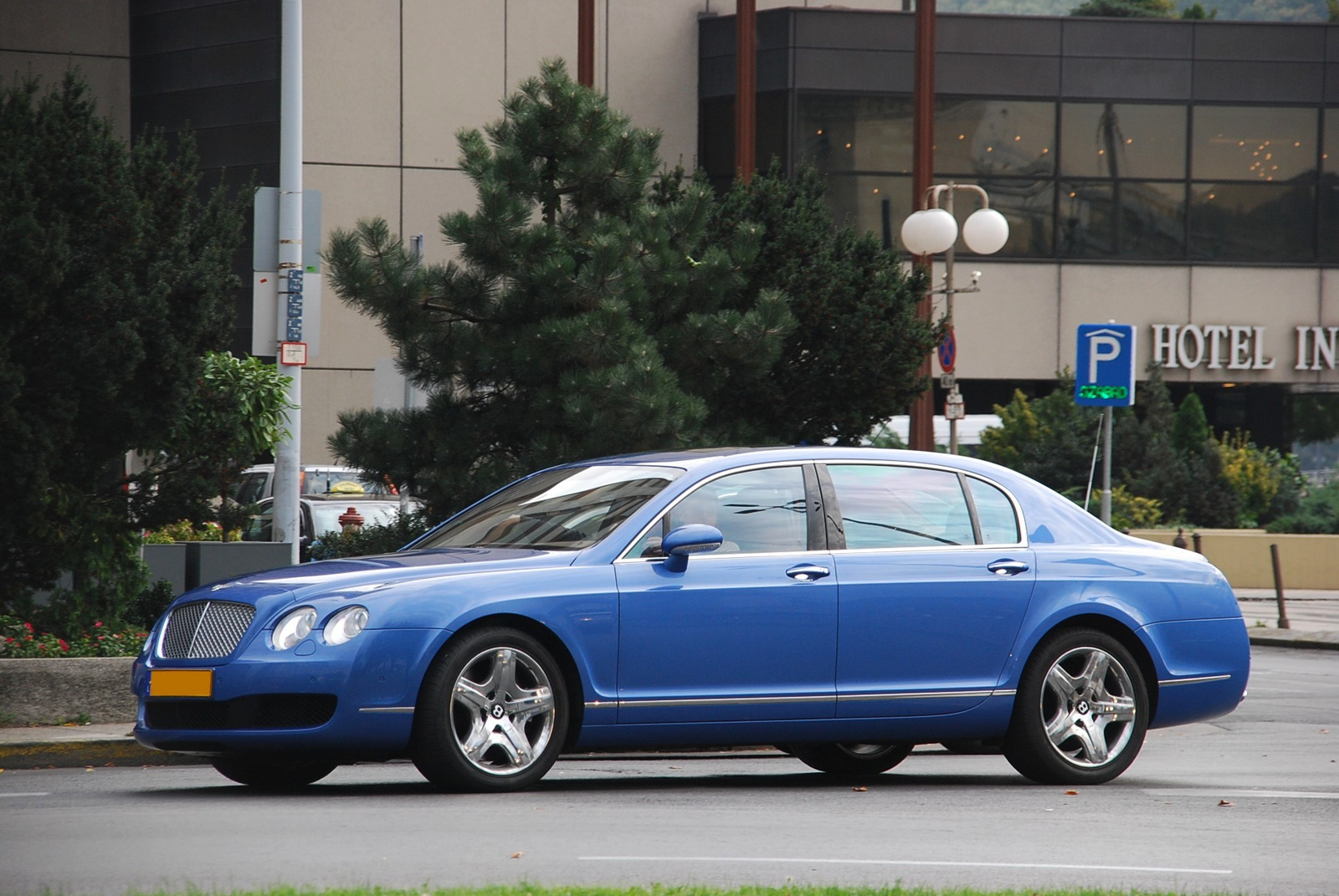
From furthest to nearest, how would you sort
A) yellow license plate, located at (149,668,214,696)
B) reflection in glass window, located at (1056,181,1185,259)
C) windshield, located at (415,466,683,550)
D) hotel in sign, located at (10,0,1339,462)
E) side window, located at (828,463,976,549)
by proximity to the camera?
reflection in glass window, located at (1056,181,1185,259) → hotel in sign, located at (10,0,1339,462) → side window, located at (828,463,976,549) → windshield, located at (415,466,683,550) → yellow license plate, located at (149,668,214,696)

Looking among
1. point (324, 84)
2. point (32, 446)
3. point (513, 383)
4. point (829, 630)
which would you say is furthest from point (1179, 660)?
point (324, 84)

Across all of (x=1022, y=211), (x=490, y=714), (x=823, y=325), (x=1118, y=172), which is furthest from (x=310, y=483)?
(x=1118, y=172)

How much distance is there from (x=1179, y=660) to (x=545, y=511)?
3.11 metres

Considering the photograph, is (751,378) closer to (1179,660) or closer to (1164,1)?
(1179,660)

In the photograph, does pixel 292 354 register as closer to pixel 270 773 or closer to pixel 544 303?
pixel 544 303

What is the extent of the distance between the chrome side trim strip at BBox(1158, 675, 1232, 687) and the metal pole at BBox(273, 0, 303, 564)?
607 cm

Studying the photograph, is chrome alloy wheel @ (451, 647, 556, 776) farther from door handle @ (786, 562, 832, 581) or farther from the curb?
the curb

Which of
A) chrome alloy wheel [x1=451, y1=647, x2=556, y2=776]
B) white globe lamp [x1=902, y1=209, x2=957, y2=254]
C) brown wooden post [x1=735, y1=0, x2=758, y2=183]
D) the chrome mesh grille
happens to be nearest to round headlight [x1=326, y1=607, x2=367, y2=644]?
the chrome mesh grille

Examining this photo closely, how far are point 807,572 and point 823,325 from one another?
5949 mm

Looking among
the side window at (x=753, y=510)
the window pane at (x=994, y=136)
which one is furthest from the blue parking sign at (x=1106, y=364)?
the window pane at (x=994, y=136)

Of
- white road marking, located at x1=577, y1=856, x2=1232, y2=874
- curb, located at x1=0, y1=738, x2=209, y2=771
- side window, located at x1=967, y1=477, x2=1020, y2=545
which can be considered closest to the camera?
white road marking, located at x1=577, y1=856, x2=1232, y2=874

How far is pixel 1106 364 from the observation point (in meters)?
17.1

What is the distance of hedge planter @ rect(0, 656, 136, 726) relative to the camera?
11086mm

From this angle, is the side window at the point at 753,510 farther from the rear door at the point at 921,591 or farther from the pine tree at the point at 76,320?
the pine tree at the point at 76,320
